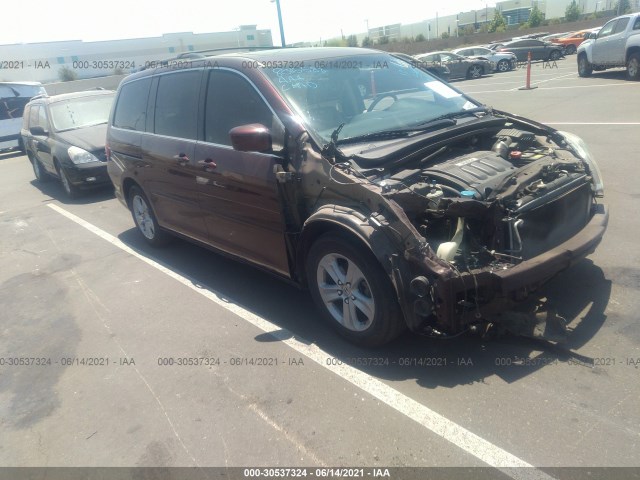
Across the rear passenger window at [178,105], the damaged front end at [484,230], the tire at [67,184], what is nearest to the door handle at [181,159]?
the rear passenger window at [178,105]

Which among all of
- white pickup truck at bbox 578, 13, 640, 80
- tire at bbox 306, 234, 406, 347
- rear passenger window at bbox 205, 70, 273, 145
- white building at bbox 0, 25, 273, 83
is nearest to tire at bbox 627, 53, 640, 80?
white pickup truck at bbox 578, 13, 640, 80

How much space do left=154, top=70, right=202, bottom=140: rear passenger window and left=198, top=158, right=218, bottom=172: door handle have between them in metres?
0.33

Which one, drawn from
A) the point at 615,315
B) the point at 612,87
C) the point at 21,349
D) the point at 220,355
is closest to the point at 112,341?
the point at 21,349

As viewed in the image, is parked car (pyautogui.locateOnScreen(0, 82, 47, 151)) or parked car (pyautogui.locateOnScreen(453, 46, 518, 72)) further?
parked car (pyautogui.locateOnScreen(453, 46, 518, 72))

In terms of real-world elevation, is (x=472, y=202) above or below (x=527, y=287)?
above

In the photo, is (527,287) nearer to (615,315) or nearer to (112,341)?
(615,315)

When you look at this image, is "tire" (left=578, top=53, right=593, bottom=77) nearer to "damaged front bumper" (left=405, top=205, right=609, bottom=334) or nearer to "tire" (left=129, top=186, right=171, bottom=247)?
"tire" (left=129, top=186, right=171, bottom=247)

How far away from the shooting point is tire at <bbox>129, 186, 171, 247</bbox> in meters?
6.08

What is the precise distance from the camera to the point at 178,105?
5055 millimetres

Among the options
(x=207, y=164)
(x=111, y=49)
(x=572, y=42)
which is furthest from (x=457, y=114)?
(x=111, y=49)

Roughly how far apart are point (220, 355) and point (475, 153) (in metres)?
2.46

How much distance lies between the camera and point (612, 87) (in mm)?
15516

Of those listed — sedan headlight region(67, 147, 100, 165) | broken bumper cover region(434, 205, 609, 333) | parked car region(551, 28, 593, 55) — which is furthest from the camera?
parked car region(551, 28, 593, 55)

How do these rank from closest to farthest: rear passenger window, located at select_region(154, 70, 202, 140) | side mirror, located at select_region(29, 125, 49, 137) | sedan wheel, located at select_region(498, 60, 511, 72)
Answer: rear passenger window, located at select_region(154, 70, 202, 140)
side mirror, located at select_region(29, 125, 49, 137)
sedan wheel, located at select_region(498, 60, 511, 72)
